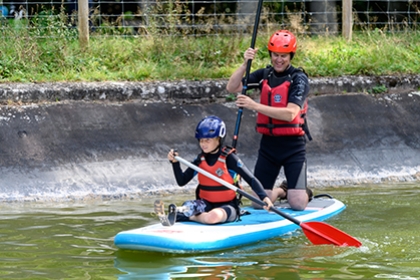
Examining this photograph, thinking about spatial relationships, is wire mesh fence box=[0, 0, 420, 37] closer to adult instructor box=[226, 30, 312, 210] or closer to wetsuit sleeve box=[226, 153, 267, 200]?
adult instructor box=[226, 30, 312, 210]

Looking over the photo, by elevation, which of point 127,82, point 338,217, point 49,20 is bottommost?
point 338,217

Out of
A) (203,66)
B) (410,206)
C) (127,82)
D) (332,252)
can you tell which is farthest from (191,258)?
(203,66)

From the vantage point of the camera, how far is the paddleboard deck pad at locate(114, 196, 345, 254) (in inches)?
267

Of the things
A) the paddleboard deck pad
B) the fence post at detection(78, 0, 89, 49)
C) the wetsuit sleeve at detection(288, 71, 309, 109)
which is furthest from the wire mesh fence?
the paddleboard deck pad

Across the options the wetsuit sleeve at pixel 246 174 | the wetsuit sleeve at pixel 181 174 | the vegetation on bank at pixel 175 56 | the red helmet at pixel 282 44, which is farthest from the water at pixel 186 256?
the vegetation on bank at pixel 175 56

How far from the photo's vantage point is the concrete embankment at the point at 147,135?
9992 mm

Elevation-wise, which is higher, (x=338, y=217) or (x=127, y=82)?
(x=127, y=82)

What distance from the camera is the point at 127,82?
37.4ft

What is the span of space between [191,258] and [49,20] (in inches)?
244

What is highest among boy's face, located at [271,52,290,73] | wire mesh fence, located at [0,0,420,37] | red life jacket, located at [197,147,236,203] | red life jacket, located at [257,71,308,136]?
wire mesh fence, located at [0,0,420,37]

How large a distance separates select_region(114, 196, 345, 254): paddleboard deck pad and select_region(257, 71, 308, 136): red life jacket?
2.65 ft

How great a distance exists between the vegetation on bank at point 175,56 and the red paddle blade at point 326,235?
4864mm

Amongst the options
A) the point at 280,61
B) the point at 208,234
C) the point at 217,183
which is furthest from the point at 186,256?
the point at 280,61

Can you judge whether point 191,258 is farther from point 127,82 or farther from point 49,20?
point 49,20
